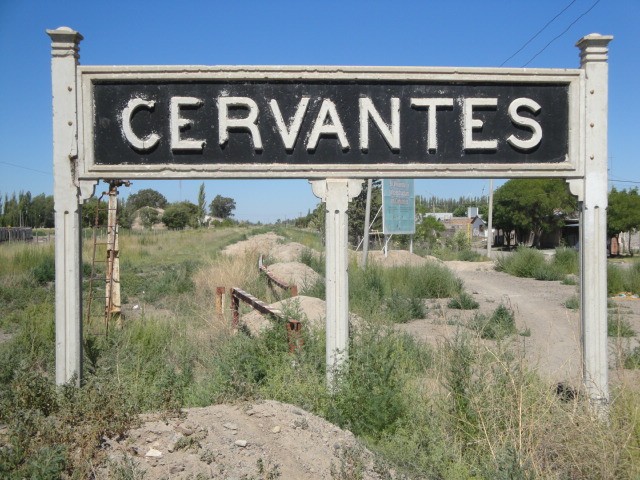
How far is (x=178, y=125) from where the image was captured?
555 cm

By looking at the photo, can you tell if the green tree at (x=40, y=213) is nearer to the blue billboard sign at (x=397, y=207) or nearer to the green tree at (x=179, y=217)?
the green tree at (x=179, y=217)

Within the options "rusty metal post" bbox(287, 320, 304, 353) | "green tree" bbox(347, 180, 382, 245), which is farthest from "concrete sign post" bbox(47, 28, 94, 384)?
"green tree" bbox(347, 180, 382, 245)

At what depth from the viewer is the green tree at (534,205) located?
53.1 m

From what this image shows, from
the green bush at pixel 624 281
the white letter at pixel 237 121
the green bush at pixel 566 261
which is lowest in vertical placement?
the green bush at pixel 624 281

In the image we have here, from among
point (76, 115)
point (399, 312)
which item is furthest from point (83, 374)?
point (399, 312)

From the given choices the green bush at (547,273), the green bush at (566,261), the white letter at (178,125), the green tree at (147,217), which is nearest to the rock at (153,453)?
the white letter at (178,125)

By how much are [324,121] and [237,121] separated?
82 cm

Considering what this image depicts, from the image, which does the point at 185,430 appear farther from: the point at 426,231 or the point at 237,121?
the point at 426,231

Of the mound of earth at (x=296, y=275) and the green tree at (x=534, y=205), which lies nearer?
the mound of earth at (x=296, y=275)

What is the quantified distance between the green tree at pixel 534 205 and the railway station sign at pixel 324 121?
48563mm

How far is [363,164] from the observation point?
5660 mm

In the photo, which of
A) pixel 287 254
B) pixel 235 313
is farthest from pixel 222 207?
pixel 235 313

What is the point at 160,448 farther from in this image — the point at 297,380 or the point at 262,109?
the point at 262,109

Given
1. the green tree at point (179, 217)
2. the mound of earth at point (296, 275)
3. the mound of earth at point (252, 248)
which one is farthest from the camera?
the green tree at point (179, 217)
